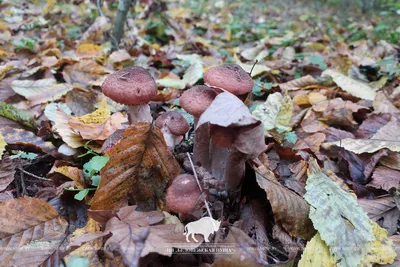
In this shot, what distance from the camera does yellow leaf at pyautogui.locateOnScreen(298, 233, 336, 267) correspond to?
1415 mm

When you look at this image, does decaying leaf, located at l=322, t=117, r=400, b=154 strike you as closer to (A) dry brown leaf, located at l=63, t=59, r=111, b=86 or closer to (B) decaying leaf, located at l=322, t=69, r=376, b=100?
(B) decaying leaf, located at l=322, t=69, r=376, b=100

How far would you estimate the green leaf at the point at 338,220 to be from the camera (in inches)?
56.2

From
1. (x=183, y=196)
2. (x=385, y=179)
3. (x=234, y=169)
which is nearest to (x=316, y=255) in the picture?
(x=234, y=169)

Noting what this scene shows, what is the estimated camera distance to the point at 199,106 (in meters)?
1.63

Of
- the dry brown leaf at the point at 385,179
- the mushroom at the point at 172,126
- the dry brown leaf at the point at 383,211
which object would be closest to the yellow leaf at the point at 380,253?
the dry brown leaf at the point at 383,211

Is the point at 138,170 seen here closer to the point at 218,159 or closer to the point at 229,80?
the point at 218,159

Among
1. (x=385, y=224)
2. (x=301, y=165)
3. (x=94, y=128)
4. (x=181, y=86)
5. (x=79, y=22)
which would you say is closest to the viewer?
(x=385, y=224)

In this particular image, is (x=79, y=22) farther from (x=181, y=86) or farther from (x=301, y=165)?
(x=301, y=165)

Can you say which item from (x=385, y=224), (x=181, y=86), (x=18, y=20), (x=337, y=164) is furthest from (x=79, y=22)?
(x=385, y=224)

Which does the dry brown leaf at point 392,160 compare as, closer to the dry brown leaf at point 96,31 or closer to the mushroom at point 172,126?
the mushroom at point 172,126

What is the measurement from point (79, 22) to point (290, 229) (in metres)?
5.84

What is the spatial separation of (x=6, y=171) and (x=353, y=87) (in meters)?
3.06

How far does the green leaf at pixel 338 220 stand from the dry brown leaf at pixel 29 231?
121 centimetres

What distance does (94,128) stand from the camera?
85.5 inches
